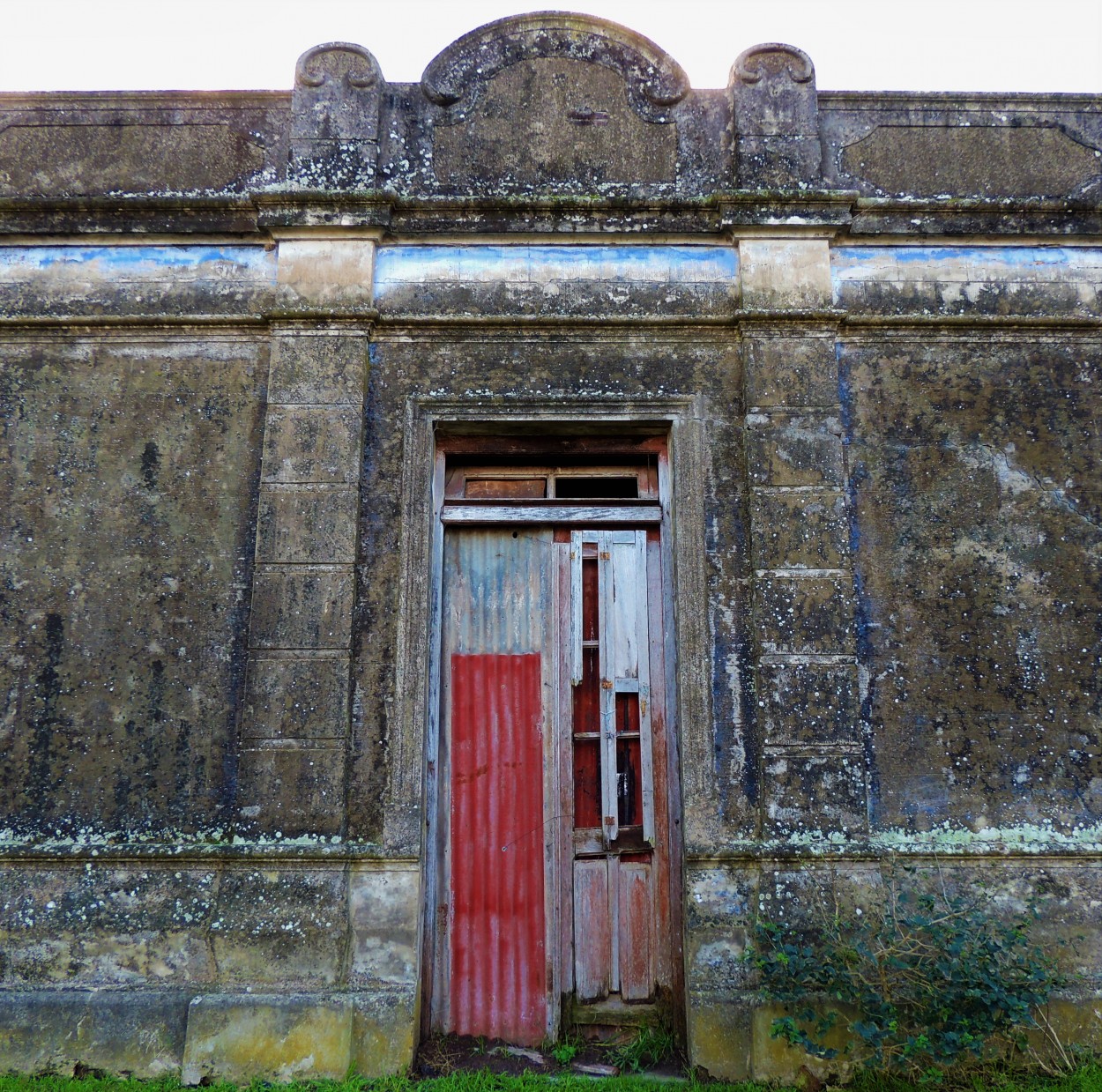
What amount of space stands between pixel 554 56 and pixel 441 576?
2.81 m

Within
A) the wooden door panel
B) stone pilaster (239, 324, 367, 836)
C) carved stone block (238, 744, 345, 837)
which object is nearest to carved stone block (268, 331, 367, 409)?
stone pilaster (239, 324, 367, 836)

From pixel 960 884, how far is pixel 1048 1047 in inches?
26.9

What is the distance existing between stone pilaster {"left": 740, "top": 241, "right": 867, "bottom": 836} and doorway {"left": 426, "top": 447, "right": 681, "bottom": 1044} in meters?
0.50

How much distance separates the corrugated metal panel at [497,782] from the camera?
4133 mm

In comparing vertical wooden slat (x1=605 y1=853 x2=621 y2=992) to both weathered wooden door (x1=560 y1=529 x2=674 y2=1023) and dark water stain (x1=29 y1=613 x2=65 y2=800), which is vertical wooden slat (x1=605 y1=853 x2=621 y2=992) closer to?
weathered wooden door (x1=560 y1=529 x2=674 y2=1023)

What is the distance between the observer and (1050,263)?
4590 mm

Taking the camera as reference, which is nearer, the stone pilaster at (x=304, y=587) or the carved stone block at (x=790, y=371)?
the stone pilaster at (x=304, y=587)

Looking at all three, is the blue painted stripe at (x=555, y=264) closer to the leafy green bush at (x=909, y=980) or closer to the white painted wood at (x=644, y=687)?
the white painted wood at (x=644, y=687)

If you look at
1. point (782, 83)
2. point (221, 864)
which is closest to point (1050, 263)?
point (782, 83)

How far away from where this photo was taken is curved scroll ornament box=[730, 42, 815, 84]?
4.69m

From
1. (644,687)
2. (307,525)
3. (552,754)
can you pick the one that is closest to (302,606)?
(307,525)

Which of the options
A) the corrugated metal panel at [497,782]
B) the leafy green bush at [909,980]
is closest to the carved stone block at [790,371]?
the corrugated metal panel at [497,782]

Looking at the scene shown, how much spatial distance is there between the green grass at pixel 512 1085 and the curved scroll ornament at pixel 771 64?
15.2 feet

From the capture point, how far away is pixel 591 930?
4191 mm
